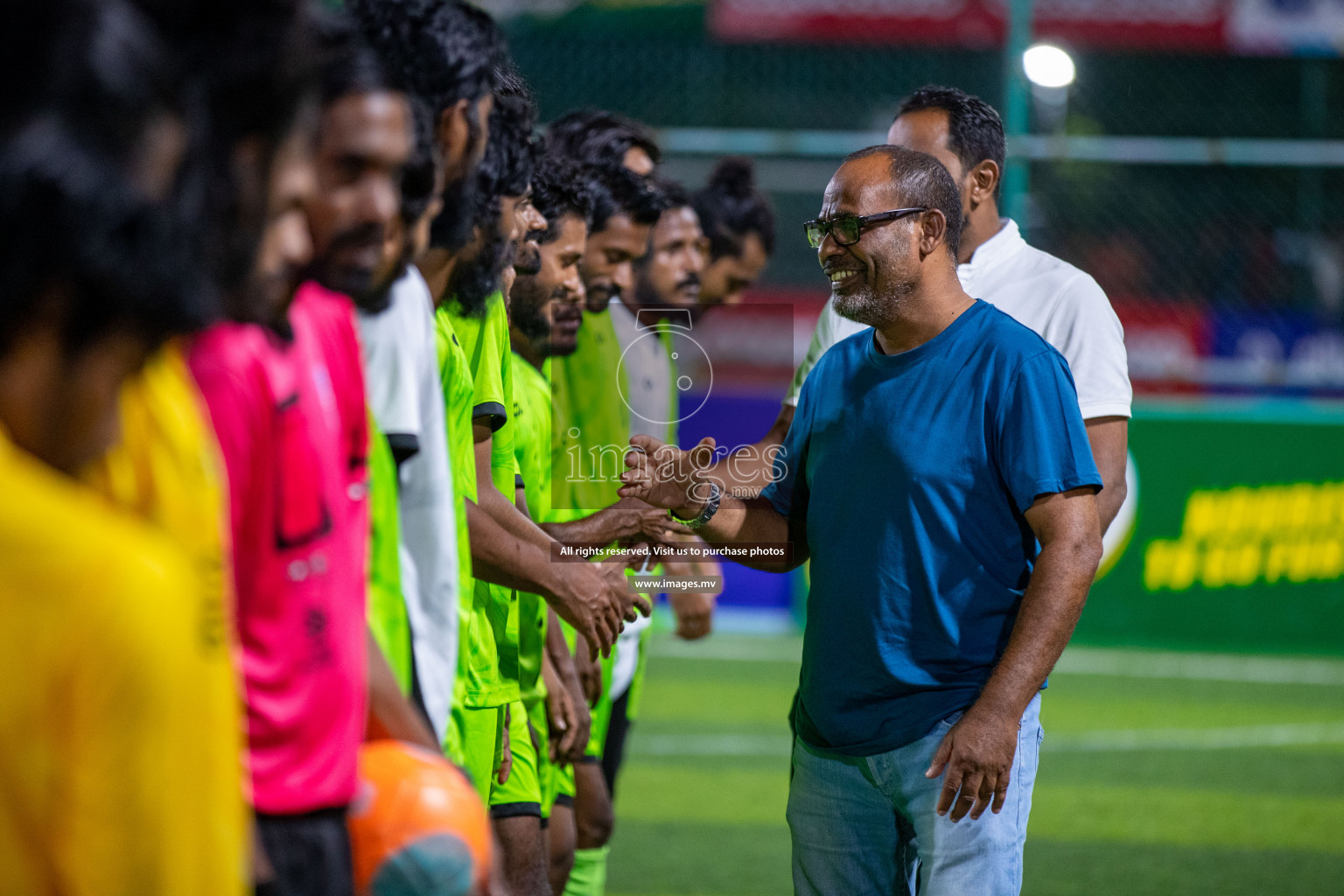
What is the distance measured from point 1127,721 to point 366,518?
8.01 meters

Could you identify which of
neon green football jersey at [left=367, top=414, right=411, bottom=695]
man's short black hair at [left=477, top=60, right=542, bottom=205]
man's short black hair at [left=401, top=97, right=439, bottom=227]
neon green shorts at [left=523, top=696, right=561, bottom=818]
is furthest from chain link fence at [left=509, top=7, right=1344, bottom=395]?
neon green football jersey at [left=367, top=414, right=411, bottom=695]

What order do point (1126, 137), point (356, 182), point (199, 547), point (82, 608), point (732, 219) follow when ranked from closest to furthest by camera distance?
1. point (82, 608)
2. point (199, 547)
3. point (356, 182)
4. point (732, 219)
5. point (1126, 137)

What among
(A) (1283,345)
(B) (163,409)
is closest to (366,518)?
(B) (163,409)

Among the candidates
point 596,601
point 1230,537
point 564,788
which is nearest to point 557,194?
point 596,601

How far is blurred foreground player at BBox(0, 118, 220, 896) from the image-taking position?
117 cm

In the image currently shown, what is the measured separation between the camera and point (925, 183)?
12.4 feet

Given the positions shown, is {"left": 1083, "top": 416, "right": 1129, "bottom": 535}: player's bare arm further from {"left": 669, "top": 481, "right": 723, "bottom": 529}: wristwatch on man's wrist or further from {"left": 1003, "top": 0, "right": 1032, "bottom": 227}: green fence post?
{"left": 1003, "top": 0, "right": 1032, "bottom": 227}: green fence post

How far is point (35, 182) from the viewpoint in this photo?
1209 mm

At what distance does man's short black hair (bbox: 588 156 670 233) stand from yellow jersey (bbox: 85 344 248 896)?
4014 mm

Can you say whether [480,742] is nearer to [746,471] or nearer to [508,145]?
[746,471]

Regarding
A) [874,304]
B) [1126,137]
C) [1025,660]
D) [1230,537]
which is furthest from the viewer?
[1126,137]

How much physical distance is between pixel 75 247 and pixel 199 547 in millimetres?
363

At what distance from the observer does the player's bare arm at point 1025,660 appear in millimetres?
3387

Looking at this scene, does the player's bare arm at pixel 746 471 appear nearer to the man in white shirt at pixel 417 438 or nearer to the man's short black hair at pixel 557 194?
the man's short black hair at pixel 557 194
